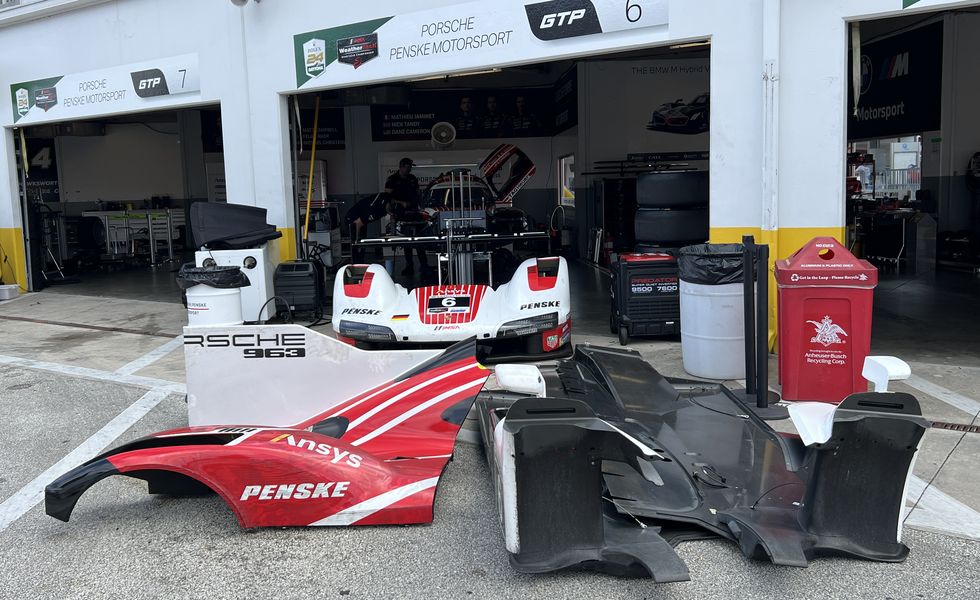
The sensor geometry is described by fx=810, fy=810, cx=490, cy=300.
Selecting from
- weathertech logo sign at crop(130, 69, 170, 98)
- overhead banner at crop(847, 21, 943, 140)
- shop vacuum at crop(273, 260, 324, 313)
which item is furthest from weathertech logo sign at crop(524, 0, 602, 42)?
overhead banner at crop(847, 21, 943, 140)

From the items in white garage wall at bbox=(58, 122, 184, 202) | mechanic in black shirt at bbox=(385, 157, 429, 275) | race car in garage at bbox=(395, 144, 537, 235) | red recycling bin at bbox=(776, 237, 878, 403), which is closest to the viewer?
red recycling bin at bbox=(776, 237, 878, 403)

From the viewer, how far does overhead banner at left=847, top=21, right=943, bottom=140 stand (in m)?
13.3

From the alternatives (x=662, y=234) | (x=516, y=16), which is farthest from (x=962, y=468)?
(x=516, y=16)

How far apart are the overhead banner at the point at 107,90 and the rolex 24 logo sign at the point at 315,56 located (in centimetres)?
184

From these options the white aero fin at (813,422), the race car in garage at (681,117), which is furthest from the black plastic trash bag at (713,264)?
the race car in garage at (681,117)

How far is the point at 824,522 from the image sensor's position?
10.4ft

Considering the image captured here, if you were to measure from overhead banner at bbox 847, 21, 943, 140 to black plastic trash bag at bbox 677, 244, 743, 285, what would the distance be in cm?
791

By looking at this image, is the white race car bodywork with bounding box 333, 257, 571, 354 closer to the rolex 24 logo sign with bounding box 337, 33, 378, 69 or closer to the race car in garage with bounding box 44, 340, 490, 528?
the race car in garage with bounding box 44, 340, 490, 528

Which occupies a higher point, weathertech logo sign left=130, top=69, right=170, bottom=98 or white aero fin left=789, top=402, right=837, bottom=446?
weathertech logo sign left=130, top=69, right=170, bottom=98

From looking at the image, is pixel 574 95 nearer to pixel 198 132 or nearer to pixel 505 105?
pixel 505 105

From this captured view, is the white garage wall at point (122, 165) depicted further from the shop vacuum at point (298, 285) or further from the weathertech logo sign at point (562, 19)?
the weathertech logo sign at point (562, 19)

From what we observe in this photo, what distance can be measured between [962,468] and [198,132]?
774 inches

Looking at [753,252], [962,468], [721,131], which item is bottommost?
[962,468]

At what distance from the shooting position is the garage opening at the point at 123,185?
1641 centimetres
